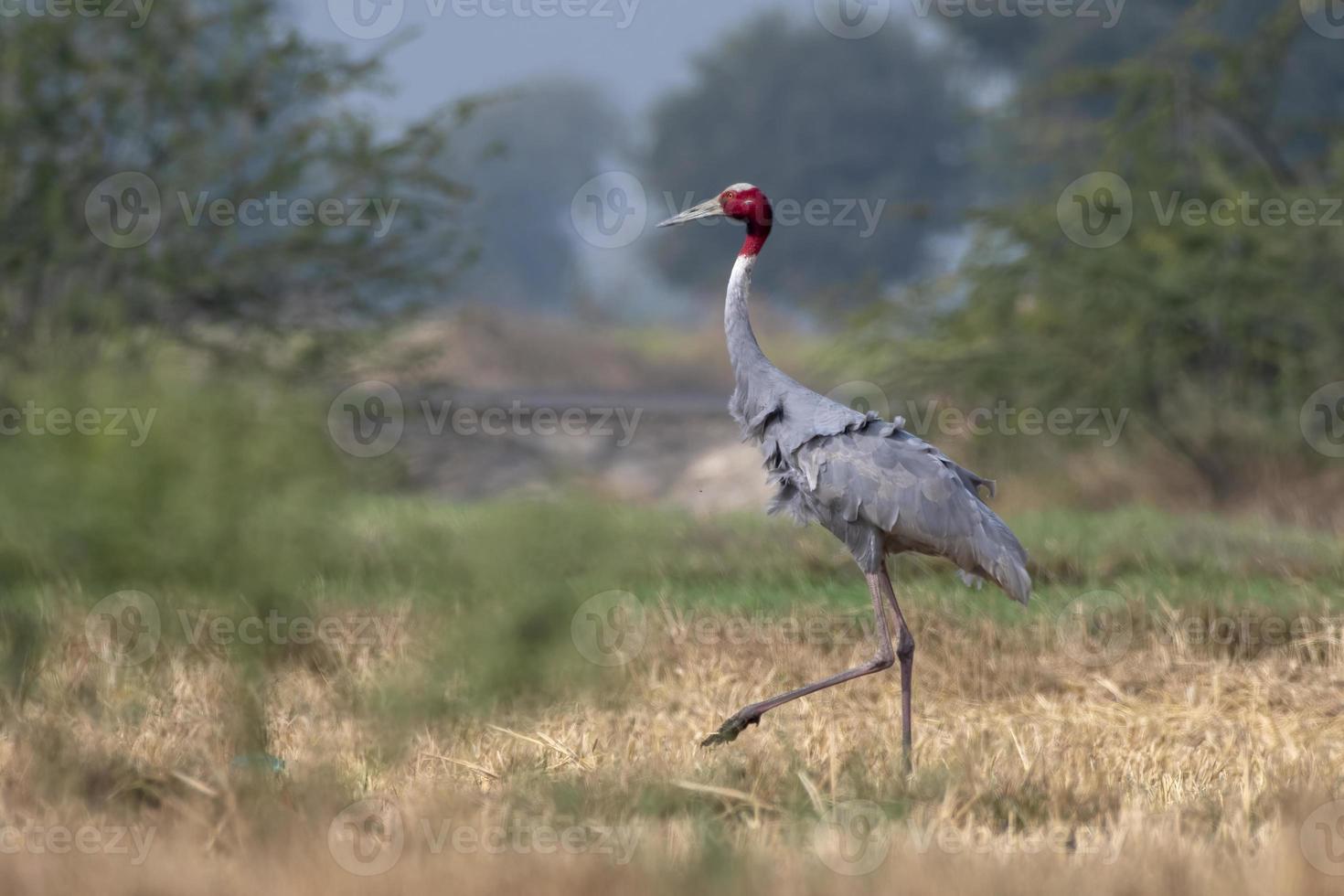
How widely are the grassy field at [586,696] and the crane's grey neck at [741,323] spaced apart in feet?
2.57

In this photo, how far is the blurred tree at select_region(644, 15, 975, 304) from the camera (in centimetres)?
4444

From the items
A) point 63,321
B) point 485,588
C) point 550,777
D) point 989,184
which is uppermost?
point 989,184

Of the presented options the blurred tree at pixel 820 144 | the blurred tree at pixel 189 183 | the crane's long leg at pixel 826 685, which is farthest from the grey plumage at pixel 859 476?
the blurred tree at pixel 820 144

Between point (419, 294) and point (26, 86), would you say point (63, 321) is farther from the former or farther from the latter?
point (419, 294)

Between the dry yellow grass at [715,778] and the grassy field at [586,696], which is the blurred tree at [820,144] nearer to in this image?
the grassy field at [586,696]

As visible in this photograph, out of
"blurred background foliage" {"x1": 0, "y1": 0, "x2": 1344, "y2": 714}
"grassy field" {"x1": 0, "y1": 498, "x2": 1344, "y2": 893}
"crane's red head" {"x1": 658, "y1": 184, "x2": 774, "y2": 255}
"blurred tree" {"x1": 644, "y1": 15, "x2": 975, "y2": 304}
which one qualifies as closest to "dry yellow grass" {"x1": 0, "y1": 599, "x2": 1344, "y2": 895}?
"grassy field" {"x1": 0, "y1": 498, "x2": 1344, "y2": 893}

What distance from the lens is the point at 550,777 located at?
502 centimetres

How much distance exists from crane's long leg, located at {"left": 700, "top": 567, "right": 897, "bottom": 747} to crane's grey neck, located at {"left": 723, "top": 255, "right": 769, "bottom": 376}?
870mm

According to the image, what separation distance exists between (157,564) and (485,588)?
328cm

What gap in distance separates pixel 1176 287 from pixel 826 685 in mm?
9985

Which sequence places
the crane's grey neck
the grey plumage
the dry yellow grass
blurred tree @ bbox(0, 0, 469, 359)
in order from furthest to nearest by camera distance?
blurred tree @ bbox(0, 0, 469, 359) < the crane's grey neck < the grey plumage < the dry yellow grass

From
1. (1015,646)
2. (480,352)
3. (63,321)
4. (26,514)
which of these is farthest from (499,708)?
(480,352)

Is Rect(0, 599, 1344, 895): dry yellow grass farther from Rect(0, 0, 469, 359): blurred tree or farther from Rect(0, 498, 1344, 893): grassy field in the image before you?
Rect(0, 0, 469, 359): blurred tree

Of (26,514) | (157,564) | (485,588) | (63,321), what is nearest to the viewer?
(485,588)
